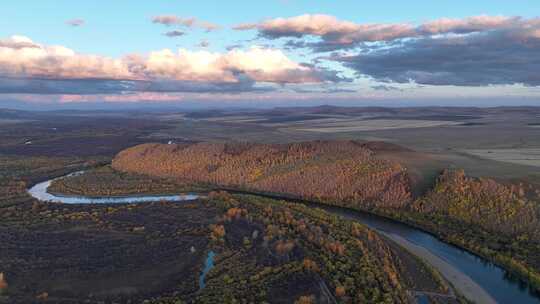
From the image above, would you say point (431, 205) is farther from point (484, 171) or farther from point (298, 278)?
point (298, 278)

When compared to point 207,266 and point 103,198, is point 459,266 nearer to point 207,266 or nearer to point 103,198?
point 207,266

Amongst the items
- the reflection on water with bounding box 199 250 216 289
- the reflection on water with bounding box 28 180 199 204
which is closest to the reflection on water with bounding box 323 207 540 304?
the reflection on water with bounding box 199 250 216 289

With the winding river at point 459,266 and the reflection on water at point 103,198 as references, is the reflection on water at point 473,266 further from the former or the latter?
the reflection on water at point 103,198

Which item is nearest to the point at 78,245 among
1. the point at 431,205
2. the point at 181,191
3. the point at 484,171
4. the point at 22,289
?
the point at 22,289

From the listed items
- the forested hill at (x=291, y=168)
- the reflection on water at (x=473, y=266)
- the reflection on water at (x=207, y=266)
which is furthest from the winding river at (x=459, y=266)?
the reflection on water at (x=207, y=266)

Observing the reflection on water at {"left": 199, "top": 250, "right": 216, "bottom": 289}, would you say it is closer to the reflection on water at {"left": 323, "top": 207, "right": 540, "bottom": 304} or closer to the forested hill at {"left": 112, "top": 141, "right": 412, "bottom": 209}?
the reflection on water at {"left": 323, "top": 207, "right": 540, "bottom": 304}

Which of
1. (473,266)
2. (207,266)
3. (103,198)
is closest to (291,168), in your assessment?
(103,198)
